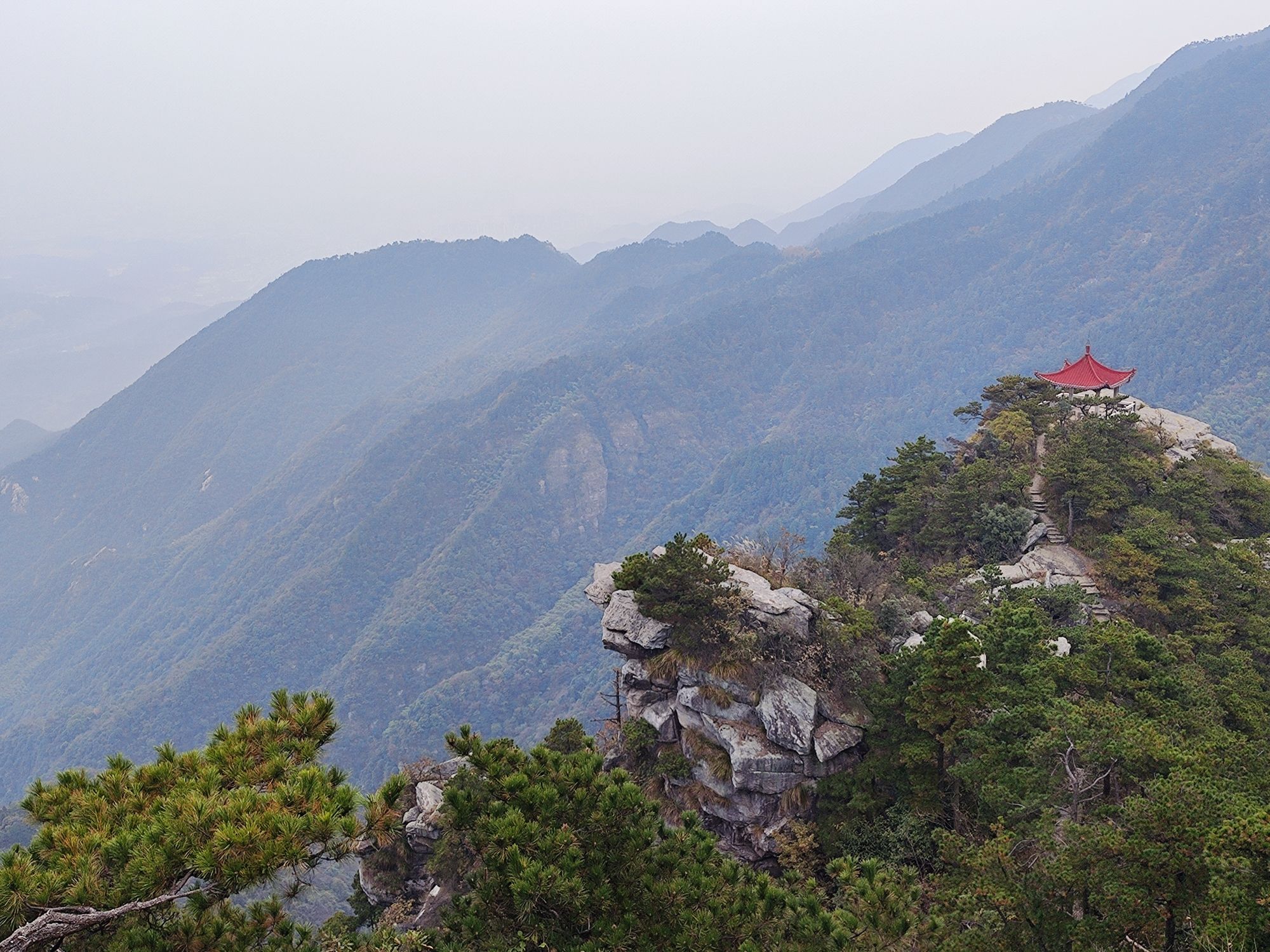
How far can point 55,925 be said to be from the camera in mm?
4066

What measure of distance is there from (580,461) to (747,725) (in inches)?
4822

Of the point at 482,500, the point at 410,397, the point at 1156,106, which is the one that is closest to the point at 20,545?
the point at 410,397

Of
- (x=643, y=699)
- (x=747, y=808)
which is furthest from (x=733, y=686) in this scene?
(x=643, y=699)

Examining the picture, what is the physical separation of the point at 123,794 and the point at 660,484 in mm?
135228

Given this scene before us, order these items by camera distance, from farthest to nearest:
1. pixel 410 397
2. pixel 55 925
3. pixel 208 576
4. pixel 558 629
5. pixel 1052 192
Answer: pixel 410 397
pixel 1052 192
pixel 208 576
pixel 558 629
pixel 55 925

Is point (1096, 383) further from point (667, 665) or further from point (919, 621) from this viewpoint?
point (667, 665)

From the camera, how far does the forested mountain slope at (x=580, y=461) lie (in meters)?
91.4

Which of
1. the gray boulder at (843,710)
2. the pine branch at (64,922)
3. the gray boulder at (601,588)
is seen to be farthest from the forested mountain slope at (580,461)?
the pine branch at (64,922)

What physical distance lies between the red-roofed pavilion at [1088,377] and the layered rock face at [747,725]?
21.8 meters

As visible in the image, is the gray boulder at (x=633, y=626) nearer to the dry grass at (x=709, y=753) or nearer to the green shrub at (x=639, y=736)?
the green shrub at (x=639, y=736)

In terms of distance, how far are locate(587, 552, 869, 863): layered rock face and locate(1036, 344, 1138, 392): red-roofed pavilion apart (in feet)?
71.4

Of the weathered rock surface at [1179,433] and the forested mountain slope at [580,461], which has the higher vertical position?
the weathered rock surface at [1179,433]

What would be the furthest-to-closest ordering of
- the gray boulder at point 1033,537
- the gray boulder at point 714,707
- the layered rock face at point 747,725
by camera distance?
the gray boulder at point 1033,537, the gray boulder at point 714,707, the layered rock face at point 747,725

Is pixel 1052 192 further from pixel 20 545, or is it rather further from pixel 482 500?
pixel 20 545
